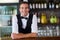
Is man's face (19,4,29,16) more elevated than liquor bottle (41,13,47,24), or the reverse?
man's face (19,4,29,16)

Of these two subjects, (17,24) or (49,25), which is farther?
(49,25)

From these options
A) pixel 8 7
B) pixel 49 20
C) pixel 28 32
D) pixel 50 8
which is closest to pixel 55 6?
pixel 50 8

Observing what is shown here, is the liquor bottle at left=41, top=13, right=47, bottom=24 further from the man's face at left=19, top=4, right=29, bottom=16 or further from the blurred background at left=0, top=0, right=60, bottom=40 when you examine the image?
the man's face at left=19, top=4, right=29, bottom=16

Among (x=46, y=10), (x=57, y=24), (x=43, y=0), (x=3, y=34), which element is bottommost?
(x=3, y=34)

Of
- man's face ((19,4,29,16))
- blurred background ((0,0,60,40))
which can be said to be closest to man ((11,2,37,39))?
man's face ((19,4,29,16))

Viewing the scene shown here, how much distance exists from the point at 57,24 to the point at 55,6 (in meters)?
0.41

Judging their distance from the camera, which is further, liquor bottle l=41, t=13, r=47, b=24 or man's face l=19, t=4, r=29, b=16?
liquor bottle l=41, t=13, r=47, b=24

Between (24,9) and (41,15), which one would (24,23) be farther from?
(41,15)

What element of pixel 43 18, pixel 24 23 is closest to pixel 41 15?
pixel 43 18

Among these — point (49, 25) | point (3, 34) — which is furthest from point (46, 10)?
point (3, 34)

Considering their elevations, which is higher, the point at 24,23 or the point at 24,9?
the point at 24,9

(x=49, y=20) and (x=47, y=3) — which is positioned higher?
(x=47, y=3)

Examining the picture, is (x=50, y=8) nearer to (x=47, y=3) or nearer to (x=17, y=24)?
(x=47, y=3)

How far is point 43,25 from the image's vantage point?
345 cm
